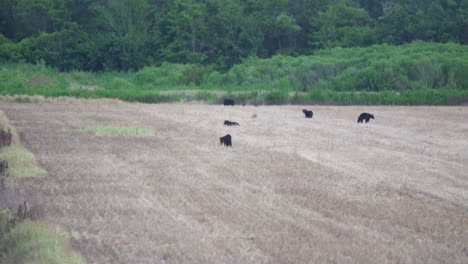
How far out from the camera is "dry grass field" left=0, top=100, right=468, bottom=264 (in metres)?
6.55

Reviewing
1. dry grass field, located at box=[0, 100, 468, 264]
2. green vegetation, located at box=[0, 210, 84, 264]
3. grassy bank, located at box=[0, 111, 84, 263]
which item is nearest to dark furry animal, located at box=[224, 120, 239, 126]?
dry grass field, located at box=[0, 100, 468, 264]

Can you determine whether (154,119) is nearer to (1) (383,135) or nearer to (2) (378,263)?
(1) (383,135)

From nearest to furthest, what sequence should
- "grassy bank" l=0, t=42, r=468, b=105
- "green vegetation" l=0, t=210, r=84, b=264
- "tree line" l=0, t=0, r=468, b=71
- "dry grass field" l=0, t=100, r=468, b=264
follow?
"green vegetation" l=0, t=210, r=84, b=264
"dry grass field" l=0, t=100, r=468, b=264
"grassy bank" l=0, t=42, r=468, b=105
"tree line" l=0, t=0, r=468, b=71

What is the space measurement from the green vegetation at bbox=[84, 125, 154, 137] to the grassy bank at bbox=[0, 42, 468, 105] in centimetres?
1379

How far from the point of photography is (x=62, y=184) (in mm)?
9531

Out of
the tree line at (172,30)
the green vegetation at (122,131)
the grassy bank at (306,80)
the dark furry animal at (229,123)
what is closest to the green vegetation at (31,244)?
the green vegetation at (122,131)

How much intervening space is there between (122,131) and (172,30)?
43671 mm

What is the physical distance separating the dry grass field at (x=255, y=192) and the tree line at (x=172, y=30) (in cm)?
3978

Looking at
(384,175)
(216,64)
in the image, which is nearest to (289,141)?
(384,175)

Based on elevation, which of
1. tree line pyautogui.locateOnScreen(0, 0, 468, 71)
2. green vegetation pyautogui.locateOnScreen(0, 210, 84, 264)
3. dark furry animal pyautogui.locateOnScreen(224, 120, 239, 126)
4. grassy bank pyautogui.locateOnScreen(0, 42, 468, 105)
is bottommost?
green vegetation pyautogui.locateOnScreen(0, 210, 84, 264)

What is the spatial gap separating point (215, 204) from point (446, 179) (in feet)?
14.3

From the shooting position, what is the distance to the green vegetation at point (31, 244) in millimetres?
5828

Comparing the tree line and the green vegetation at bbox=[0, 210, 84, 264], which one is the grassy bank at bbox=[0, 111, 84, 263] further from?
the tree line

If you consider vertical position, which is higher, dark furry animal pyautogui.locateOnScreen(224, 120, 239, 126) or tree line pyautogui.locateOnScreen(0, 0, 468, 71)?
tree line pyautogui.locateOnScreen(0, 0, 468, 71)
